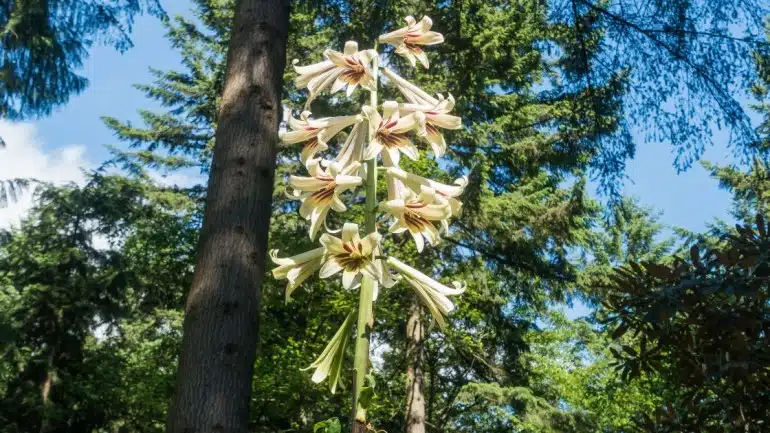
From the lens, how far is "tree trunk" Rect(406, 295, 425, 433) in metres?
12.4

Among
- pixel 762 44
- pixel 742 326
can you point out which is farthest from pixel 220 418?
pixel 762 44

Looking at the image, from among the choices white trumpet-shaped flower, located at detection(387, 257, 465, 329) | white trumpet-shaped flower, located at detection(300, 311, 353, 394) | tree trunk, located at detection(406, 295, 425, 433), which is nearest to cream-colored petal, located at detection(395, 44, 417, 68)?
white trumpet-shaped flower, located at detection(387, 257, 465, 329)

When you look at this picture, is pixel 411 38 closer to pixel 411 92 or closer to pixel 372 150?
pixel 411 92

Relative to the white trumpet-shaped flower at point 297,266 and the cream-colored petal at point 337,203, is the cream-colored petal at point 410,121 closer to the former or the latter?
the cream-colored petal at point 337,203

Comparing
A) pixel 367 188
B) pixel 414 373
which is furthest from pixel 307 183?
pixel 414 373

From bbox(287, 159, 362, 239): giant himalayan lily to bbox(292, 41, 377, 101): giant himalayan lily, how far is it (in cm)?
24

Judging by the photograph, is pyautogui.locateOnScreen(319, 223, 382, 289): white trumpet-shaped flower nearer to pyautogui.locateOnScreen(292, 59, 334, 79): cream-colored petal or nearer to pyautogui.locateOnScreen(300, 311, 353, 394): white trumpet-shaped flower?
pyautogui.locateOnScreen(300, 311, 353, 394): white trumpet-shaped flower

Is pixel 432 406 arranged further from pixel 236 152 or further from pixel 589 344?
pixel 236 152

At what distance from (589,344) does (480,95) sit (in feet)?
37.3

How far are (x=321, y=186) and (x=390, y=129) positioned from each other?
189mm

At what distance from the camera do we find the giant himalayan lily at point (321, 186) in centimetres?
142

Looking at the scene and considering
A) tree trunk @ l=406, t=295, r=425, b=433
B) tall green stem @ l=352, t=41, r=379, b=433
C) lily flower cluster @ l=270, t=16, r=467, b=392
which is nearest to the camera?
tall green stem @ l=352, t=41, r=379, b=433

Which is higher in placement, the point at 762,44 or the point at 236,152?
the point at 762,44

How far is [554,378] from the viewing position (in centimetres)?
1934
